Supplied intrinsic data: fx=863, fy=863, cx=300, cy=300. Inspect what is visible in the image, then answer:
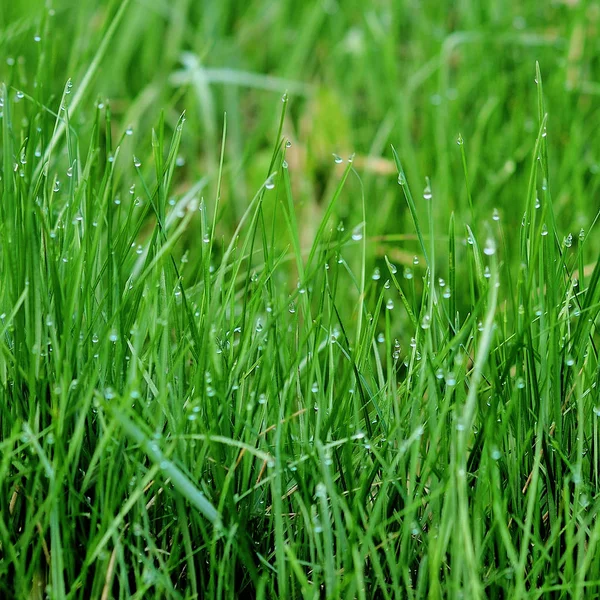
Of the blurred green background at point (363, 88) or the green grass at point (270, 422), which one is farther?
the blurred green background at point (363, 88)

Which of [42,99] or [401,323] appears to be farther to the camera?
[401,323]

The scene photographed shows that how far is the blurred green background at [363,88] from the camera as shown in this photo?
2.11 metres

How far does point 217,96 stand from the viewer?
8.56ft

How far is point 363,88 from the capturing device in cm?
258

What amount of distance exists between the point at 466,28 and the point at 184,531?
1.93 metres

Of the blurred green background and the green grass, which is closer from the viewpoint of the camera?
the green grass

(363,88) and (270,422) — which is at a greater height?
(363,88)

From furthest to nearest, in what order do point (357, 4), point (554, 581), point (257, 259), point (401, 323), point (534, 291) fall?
point (357, 4) < point (257, 259) < point (401, 323) < point (534, 291) < point (554, 581)

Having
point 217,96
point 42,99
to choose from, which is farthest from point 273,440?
point 217,96

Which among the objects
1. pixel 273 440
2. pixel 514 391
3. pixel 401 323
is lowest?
pixel 401 323

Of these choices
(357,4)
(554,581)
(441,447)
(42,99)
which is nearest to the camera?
(554,581)

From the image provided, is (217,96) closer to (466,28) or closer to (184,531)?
(466,28)

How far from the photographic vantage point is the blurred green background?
2111mm

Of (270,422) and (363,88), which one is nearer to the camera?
(270,422)
